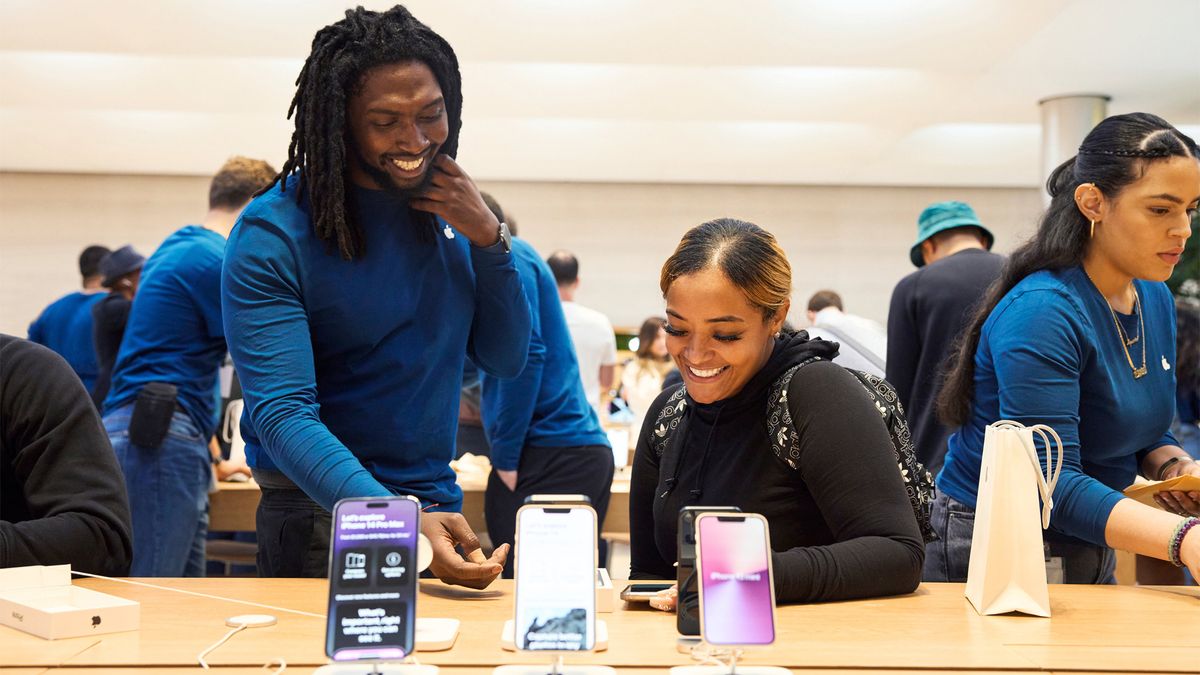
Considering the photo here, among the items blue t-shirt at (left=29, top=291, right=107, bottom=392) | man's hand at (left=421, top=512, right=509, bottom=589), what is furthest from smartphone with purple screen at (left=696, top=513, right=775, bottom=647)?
blue t-shirt at (left=29, top=291, right=107, bottom=392)

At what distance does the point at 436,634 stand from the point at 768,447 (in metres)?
0.62

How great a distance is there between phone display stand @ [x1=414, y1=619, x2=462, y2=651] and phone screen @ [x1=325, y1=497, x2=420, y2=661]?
0.15 m

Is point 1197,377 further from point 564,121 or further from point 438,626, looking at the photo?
point 564,121

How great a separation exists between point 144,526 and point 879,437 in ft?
7.40

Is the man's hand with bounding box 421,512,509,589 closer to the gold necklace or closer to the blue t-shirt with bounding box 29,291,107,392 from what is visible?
the gold necklace

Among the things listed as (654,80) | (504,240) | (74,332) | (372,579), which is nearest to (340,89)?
(504,240)

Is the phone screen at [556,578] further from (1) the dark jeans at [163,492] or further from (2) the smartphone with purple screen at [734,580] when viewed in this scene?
(1) the dark jeans at [163,492]

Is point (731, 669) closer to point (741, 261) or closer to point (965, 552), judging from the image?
point (741, 261)

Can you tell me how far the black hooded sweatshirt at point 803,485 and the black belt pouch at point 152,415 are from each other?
1.76 meters

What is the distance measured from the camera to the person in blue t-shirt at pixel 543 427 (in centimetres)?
297

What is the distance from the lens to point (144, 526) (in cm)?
308

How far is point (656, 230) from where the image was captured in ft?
38.0

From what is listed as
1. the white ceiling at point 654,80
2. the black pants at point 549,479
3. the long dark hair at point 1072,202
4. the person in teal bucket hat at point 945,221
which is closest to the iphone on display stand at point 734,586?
the long dark hair at point 1072,202

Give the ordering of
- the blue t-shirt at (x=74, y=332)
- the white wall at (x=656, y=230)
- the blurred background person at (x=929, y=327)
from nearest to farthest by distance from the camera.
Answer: the blurred background person at (x=929, y=327) → the blue t-shirt at (x=74, y=332) → the white wall at (x=656, y=230)
